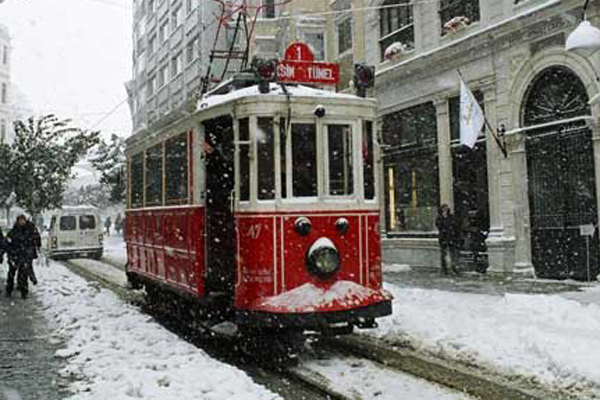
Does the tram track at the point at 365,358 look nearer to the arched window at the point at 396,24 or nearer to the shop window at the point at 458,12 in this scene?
the shop window at the point at 458,12

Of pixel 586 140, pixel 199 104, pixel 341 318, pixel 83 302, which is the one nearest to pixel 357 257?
pixel 341 318

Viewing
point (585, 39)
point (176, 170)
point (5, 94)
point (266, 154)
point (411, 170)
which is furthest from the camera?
point (5, 94)

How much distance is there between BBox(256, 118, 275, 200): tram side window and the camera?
747 cm

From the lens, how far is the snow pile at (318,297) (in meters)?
7.12

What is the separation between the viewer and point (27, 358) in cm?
763

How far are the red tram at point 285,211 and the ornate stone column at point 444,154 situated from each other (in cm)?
968

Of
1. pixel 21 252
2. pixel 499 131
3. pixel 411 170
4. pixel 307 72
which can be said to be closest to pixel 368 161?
pixel 307 72

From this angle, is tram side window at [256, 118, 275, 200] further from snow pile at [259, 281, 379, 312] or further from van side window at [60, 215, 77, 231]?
van side window at [60, 215, 77, 231]

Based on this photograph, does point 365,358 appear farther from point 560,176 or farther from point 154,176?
point 560,176

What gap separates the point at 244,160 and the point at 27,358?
3.46m

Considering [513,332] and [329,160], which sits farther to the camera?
[513,332]

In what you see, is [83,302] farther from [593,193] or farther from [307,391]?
[593,193]

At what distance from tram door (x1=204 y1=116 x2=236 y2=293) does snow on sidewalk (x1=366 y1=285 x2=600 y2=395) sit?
2.22m

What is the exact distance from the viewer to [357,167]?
25.8 feet
